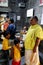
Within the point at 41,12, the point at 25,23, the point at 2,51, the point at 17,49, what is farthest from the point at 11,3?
the point at 17,49

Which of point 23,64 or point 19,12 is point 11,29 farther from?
point 19,12

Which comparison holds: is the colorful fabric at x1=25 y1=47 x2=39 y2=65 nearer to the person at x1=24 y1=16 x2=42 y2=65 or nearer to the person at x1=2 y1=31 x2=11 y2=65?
the person at x1=24 y1=16 x2=42 y2=65

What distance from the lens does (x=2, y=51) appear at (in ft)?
17.7

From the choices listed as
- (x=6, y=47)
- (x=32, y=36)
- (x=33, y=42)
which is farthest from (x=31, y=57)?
(x=6, y=47)

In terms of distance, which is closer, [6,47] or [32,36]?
[32,36]

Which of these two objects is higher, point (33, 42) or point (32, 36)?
point (32, 36)

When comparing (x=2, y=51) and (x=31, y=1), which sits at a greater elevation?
(x=31, y=1)

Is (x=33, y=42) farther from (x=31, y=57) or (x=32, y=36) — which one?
(x=31, y=57)

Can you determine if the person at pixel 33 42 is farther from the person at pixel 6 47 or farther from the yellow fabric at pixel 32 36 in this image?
the person at pixel 6 47

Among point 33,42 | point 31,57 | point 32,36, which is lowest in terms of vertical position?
point 31,57

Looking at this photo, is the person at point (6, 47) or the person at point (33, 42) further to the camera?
the person at point (6, 47)

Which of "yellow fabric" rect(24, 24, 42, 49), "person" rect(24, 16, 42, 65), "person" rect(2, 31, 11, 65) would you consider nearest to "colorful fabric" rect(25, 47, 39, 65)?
"person" rect(24, 16, 42, 65)

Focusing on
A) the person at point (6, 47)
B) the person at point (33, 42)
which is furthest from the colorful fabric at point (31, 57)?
the person at point (6, 47)

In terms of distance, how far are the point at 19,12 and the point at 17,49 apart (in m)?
5.53
